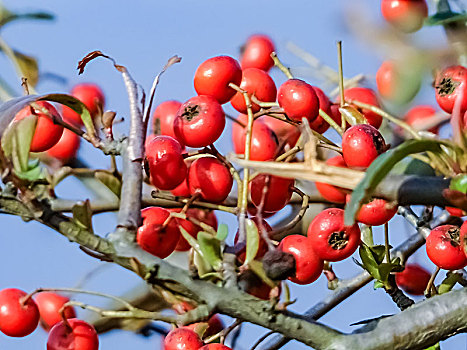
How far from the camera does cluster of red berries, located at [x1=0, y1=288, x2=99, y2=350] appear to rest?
3.93 feet

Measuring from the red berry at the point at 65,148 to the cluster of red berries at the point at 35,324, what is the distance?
0.63m

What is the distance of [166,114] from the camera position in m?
1.68

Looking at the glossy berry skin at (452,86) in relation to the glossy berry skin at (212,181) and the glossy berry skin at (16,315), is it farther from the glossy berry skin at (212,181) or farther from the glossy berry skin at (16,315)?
the glossy berry skin at (16,315)

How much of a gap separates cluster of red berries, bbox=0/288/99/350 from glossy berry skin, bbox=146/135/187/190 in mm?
251

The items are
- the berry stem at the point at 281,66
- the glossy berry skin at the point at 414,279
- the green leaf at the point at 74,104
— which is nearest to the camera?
the green leaf at the point at 74,104

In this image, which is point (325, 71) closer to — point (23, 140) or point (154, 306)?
point (154, 306)

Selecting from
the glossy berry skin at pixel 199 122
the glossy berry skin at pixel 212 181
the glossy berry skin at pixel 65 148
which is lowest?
the glossy berry skin at pixel 212 181

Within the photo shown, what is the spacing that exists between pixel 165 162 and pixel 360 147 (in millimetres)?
322

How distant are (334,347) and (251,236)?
0.17 metres

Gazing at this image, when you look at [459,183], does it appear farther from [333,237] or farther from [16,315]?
[16,315]

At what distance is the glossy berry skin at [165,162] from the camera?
1188 mm

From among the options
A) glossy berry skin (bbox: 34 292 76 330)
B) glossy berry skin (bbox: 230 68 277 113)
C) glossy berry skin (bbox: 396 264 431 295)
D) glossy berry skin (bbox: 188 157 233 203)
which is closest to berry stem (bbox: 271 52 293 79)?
glossy berry skin (bbox: 230 68 277 113)

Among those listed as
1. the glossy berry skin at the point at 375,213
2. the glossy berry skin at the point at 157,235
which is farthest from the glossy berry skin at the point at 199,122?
the glossy berry skin at the point at 375,213

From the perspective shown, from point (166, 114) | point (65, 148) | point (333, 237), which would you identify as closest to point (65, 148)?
point (65, 148)
